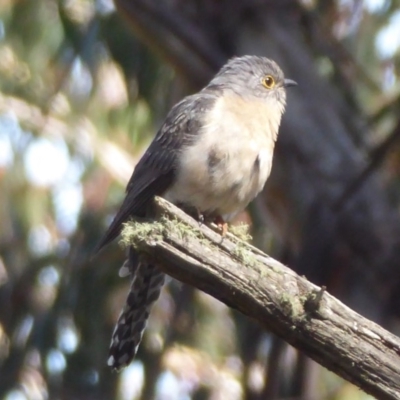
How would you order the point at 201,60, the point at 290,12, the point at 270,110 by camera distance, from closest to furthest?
the point at 270,110, the point at 201,60, the point at 290,12

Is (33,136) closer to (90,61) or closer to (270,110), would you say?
(90,61)

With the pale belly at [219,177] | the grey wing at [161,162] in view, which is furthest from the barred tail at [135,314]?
the pale belly at [219,177]

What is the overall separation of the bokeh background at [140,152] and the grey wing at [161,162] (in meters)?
1.34

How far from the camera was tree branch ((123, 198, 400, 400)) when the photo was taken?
3523 millimetres

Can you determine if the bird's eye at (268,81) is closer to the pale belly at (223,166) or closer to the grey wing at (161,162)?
the grey wing at (161,162)

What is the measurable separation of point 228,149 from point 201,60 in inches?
91.1

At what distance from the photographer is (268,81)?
6.48m

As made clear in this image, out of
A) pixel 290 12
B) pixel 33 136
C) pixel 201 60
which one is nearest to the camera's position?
pixel 201 60

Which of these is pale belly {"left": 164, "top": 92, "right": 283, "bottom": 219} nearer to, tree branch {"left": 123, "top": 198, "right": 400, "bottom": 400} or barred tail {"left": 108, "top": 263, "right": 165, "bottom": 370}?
barred tail {"left": 108, "top": 263, "right": 165, "bottom": 370}

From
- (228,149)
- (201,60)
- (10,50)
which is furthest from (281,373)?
(10,50)

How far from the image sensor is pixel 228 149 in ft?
17.3

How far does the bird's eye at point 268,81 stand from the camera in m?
6.43

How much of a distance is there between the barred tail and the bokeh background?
1484 millimetres

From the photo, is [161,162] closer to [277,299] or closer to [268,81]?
[268,81]
